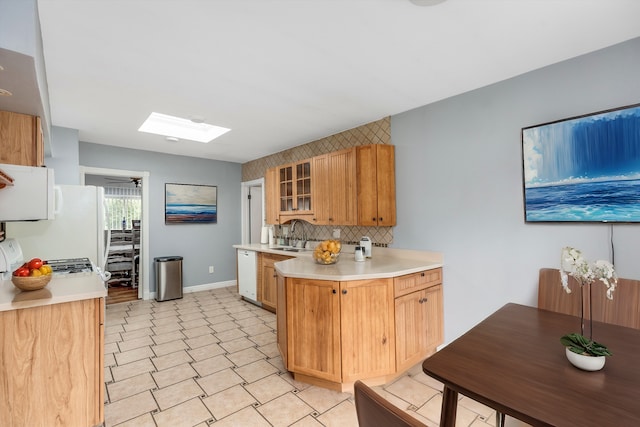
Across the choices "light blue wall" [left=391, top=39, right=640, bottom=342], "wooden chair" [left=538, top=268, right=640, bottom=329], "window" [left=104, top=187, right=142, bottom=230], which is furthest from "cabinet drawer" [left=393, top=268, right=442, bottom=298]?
"window" [left=104, top=187, right=142, bottom=230]

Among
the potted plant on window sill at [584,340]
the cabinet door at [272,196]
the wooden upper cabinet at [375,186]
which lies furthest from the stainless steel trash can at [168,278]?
the potted plant on window sill at [584,340]

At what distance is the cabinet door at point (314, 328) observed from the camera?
7.40ft

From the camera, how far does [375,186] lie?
3.12 metres

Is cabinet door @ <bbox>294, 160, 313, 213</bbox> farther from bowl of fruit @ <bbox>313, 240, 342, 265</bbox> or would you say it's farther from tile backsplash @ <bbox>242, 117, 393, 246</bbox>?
bowl of fruit @ <bbox>313, 240, 342, 265</bbox>

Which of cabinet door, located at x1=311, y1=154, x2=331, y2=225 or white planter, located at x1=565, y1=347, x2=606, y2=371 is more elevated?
→ cabinet door, located at x1=311, y1=154, x2=331, y2=225

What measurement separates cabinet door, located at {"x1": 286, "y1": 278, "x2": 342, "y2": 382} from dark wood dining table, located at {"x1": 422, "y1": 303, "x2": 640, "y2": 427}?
1.11 metres

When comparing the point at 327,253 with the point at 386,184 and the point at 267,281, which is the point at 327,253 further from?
A: the point at 267,281

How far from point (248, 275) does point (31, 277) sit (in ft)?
9.29

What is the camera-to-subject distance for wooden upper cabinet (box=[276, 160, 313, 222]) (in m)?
3.90

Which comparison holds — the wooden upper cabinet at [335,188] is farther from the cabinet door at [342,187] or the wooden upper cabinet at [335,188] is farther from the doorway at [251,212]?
the doorway at [251,212]

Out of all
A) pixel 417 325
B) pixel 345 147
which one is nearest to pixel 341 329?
pixel 417 325

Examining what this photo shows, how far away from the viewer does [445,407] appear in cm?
118

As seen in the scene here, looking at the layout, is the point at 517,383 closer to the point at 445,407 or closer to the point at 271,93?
the point at 445,407

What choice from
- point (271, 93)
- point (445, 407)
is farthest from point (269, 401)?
Result: point (271, 93)
